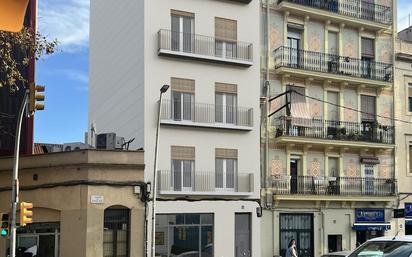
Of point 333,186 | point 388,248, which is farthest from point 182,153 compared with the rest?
point 388,248

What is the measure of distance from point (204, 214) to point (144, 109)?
19.0 feet

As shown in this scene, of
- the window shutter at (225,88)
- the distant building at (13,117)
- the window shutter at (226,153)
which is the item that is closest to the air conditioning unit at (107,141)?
the window shutter at (226,153)

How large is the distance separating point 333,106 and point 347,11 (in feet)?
18.4

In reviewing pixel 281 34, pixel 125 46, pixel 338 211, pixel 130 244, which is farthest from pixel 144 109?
pixel 338 211

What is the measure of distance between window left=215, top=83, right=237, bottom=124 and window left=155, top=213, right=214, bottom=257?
490 cm

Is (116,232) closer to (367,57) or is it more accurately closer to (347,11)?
(347,11)

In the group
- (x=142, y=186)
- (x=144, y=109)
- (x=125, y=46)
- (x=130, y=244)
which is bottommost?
(x=130, y=244)

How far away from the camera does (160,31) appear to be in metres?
27.9

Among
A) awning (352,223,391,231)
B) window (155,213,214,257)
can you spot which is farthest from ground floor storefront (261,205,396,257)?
window (155,213,214,257)

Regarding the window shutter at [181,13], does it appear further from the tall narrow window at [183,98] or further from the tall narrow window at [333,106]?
the tall narrow window at [333,106]

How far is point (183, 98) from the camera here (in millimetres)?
28391

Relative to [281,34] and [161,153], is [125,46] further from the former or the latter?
[281,34]

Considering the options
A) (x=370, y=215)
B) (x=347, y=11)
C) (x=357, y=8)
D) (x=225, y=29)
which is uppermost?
(x=357, y=8)

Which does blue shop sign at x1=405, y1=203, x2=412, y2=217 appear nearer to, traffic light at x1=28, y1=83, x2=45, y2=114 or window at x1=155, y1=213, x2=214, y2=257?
window at x1=155, y1=213, x2=214, y2=257
